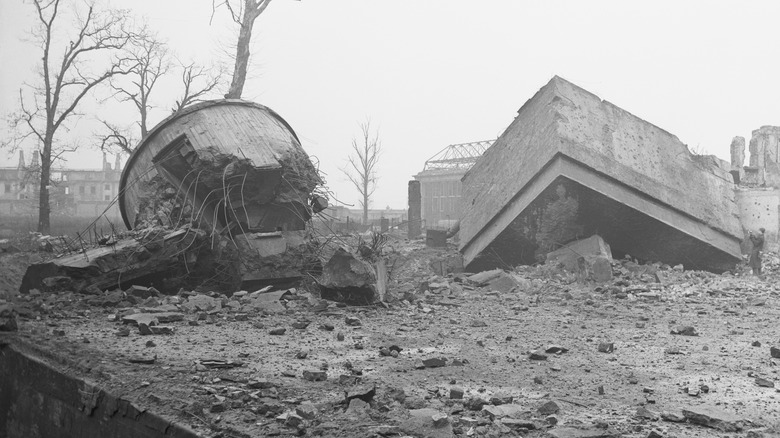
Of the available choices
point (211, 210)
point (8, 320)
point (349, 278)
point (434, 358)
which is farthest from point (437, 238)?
point (434, 358)

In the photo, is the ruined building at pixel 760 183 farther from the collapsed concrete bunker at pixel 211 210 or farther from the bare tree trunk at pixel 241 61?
the bare tree trunk at pixel 241 61

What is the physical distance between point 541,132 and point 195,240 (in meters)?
4.82

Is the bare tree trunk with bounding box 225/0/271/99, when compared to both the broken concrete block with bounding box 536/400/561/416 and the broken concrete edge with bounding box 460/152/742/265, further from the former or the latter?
the broken concrete block with bounding box 536/400/561/416

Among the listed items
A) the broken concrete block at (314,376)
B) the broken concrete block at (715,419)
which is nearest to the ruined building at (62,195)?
the broken concrete block at (314,376)

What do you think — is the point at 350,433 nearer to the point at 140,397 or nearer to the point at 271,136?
the point at 140,397

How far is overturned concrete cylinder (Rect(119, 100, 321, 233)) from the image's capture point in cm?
750

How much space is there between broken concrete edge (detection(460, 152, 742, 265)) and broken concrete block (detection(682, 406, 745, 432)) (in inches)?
226

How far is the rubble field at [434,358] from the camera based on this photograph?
3.02 metres

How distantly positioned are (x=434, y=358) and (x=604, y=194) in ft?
16.9

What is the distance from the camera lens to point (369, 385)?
3619 millimetres

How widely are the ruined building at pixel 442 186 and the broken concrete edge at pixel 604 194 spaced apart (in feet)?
36.6

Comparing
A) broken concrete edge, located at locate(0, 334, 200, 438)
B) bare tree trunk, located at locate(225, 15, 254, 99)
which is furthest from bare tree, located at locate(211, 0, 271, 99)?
broken concrete edge, located at locate(0, 334, 200, 438)

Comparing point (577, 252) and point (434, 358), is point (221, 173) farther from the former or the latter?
point (577, 252)

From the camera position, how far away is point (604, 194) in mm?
8547
